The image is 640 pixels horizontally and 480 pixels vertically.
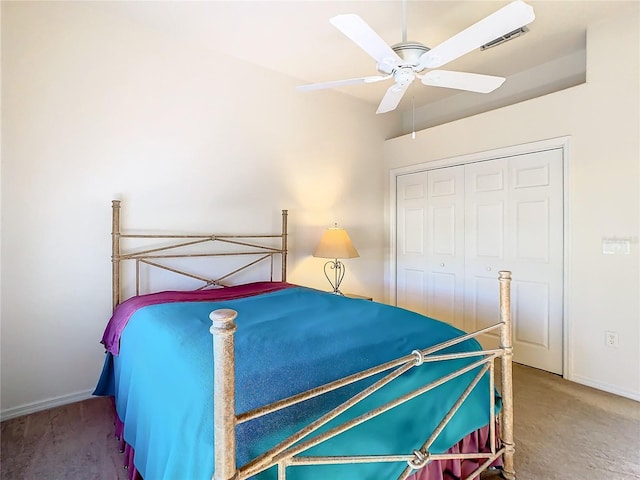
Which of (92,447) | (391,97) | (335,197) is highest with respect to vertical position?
(391,97)

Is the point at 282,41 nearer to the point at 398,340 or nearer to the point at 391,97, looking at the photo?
the point at 391,97

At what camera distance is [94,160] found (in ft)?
7.86

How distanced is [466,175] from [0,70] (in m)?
3.77

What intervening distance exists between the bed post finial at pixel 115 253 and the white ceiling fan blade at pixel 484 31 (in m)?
2.24

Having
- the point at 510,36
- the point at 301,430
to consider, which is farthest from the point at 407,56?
the point at 301,430

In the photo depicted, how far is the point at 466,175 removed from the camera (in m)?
3.46

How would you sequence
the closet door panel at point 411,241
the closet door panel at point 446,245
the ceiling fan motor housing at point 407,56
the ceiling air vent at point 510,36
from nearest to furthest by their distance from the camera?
the ceiling fan motor housing at point 407,56
the ceiling air vent at point 510,36
the closet door panel at point 446,245
the closet door panel at point 411,241

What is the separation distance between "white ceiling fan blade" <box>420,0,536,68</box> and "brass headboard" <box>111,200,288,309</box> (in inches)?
76.4

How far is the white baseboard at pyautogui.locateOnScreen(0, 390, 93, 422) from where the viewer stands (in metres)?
2.13

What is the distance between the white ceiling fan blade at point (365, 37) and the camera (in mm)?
1525

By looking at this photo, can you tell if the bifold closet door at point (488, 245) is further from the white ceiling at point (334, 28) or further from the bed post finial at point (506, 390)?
the bed post finial at point (506, 390)

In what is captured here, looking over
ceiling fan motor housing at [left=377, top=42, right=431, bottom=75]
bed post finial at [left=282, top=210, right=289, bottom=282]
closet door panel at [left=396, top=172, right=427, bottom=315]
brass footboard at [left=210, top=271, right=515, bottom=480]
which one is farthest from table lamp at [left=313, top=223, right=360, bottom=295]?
brass footboard at [left=210, top=271, right=515, bottom=480]

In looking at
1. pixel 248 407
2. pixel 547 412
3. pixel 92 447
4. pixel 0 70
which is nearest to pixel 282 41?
pixel 0 70

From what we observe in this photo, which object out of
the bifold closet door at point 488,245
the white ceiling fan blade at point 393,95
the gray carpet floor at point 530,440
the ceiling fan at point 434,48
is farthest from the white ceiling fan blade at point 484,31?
the gray carpet floor at point 530,440
